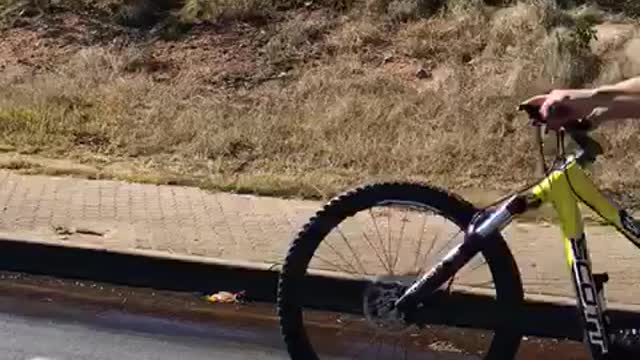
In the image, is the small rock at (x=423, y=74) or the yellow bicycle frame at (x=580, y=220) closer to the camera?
the yellow bicycle frame at (x=580, y=220)

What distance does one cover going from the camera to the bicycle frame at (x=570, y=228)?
4664mm

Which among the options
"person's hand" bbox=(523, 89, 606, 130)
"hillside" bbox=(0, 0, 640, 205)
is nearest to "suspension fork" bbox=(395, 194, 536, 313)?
"person's hand" bbox=(523, 89, 606, 130)

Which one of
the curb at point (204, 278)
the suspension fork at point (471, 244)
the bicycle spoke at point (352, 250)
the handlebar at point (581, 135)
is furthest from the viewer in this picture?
the curb at point (204, 278)

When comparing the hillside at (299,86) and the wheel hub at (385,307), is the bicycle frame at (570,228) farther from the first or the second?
the hillside at (299,86)

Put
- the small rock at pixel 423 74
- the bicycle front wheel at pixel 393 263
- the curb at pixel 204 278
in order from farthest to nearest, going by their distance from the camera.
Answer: the small rock at pixel 423 74 → the curb at pixel 204 278 → the bicycle front wheel at pixel 393 263

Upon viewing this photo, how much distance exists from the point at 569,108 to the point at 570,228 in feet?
1.69

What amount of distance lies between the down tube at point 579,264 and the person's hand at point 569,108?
252mm

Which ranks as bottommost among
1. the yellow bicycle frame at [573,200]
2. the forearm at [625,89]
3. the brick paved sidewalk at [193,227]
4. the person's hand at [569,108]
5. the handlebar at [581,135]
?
the brick paved sidewalk at [193,227]

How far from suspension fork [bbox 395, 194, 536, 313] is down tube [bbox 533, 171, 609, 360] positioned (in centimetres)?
12

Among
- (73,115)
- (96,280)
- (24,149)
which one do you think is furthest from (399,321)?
(73,115)

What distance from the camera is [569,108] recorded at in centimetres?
450

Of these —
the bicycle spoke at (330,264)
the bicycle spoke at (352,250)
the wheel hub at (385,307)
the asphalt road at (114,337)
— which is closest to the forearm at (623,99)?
the wheel hub at (385,307)

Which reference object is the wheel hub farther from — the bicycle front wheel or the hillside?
the hillside

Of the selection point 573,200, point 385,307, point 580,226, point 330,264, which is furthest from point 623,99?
point 330,264
